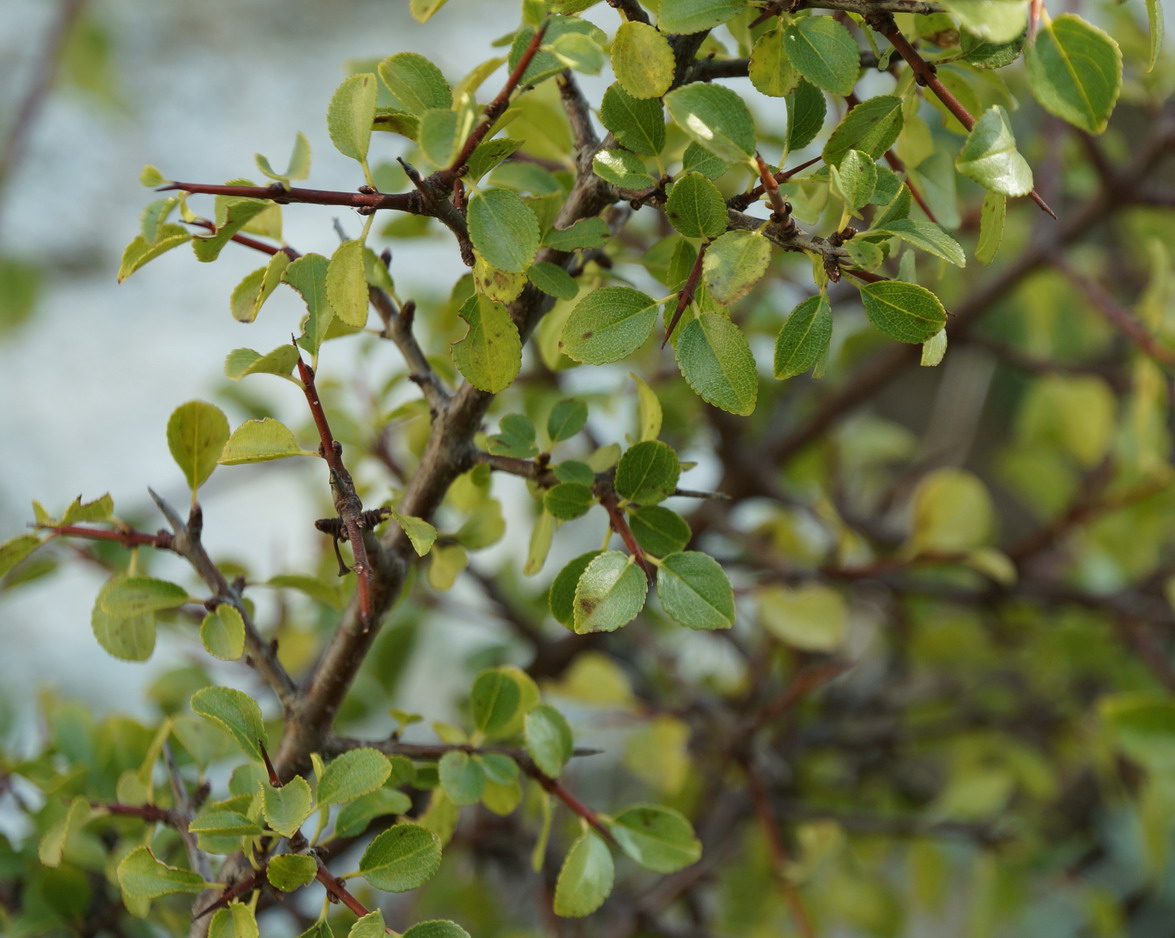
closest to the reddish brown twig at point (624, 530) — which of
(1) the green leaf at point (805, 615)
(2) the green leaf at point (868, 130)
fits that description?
(2) the green leaf at point (868, 130)

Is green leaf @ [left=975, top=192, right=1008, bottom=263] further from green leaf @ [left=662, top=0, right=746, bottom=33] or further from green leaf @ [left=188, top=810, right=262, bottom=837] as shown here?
green leaf @ [left=188, top=810, right=262, bottom=837]

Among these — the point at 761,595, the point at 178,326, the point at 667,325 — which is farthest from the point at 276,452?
the point at 178,326

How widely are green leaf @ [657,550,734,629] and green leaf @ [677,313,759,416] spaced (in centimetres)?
4

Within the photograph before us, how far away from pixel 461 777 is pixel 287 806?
2.3 inches

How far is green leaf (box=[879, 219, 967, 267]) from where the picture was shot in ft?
0.74

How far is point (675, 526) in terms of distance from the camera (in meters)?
0.28

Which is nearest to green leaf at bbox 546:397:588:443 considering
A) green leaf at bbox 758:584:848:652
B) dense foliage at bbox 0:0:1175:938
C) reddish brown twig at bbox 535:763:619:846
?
dense foliage at bbox 0:0:1175:938

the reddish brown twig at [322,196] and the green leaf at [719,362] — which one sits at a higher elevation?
the reddish brown twig at [322,196]

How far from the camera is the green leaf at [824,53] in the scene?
24cm

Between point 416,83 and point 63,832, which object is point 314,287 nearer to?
point 416,83

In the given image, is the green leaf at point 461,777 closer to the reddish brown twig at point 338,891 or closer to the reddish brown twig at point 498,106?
the reddish brown twig at point 338,891

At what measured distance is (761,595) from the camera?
0.58 metres

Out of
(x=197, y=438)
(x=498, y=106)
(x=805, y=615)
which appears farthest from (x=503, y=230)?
(x=805, y=615)

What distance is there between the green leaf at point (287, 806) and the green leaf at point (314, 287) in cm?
11
